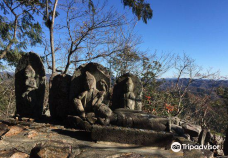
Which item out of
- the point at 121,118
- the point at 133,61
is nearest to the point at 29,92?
the point at 121,118

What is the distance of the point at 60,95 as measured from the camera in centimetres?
478

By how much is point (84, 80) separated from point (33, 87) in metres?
1.64

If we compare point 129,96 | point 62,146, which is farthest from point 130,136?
point 129,96

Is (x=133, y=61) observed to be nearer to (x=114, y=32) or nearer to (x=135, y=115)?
(x=114, y=32)

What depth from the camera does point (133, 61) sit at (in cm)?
1001

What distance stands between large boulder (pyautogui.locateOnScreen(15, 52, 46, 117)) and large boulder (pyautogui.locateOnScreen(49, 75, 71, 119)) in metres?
0.41

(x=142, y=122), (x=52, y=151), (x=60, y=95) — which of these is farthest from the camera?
(x=60, y=95)

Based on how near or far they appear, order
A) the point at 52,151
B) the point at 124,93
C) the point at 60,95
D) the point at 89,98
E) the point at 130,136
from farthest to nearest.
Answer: the point at 124,93, the point at 60,95, the point at 89,98, the point at 130,136, the point at 52,151

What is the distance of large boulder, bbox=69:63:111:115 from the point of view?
463 cm

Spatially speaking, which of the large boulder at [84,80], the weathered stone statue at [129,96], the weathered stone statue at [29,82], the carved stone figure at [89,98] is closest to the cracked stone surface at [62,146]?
the carved stone figure at [89,98]

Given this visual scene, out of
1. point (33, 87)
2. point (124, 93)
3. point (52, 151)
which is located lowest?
point (52, 151)

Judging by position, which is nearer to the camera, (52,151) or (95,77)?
(52,151)

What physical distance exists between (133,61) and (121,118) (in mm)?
6841

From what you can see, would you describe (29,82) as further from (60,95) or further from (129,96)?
(129,96)
